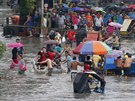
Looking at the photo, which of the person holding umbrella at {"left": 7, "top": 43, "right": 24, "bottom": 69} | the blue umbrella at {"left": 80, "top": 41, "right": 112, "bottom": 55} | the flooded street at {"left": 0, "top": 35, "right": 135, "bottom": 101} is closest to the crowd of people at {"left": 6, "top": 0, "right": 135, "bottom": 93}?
the person holding umbrella at {"left": 7, "top": 43, "right": 24, "bottom": 69}

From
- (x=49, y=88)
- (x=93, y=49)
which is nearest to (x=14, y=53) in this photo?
(x=93, y=49)

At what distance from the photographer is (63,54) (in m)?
31.8

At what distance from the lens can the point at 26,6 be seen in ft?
141

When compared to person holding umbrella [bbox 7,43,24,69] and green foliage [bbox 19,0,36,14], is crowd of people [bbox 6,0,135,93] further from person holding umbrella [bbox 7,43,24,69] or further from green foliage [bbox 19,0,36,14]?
green foliage [bbox 19,0,36,14]

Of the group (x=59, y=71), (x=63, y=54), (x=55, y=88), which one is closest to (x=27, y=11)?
(x=63, y=54)

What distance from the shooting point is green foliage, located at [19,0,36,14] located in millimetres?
42781

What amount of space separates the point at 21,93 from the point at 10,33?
20.0 meters

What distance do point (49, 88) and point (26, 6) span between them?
64.7 ft

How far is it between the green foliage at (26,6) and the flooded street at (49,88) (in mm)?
14052

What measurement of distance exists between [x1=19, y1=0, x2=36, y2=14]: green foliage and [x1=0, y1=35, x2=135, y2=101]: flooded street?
A: 1405cm

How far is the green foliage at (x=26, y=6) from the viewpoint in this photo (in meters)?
42.8

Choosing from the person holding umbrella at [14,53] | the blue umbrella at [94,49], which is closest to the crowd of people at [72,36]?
the person holding umbrella at [14,53]

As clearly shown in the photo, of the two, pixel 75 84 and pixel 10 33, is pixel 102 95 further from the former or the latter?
pixel 10 33

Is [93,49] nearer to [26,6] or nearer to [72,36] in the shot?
[72,36]
